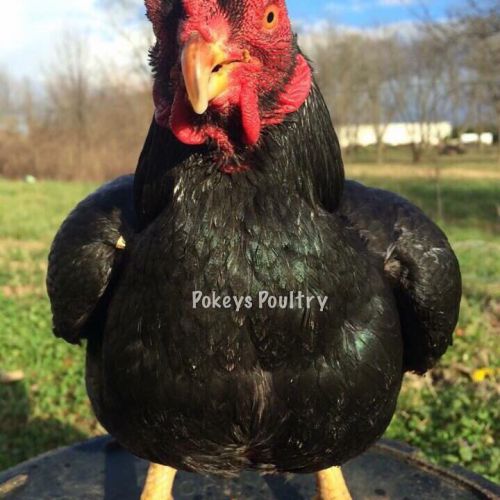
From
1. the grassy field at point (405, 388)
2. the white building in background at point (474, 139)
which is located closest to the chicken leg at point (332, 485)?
the grassy field at point (405, 388)

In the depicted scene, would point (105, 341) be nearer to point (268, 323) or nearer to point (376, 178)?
point (268, 323)

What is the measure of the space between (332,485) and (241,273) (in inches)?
46.9

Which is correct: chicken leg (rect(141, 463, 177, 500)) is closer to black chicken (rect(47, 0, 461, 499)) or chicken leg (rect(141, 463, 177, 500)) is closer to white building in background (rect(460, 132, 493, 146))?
black chicken (rect(47, 0, 461, 499))

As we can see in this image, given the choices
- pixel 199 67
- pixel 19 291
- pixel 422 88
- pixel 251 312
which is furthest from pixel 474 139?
pixel 199 67

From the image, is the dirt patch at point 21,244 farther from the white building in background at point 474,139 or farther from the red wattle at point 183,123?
the white building in background at point 474,139

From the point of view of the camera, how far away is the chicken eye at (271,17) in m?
1.35

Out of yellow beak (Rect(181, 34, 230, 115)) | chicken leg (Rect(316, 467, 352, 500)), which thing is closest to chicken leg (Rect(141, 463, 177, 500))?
chicken leg (Rect(316, 467, 352, 500))

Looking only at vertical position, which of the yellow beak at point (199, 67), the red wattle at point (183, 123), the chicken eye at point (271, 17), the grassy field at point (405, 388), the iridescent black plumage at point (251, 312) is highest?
the chicken eye at point (271, 17)

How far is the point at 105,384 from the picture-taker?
178 centimetres

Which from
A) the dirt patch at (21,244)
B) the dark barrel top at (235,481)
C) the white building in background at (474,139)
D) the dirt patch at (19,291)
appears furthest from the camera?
the white building in background at (474,139)

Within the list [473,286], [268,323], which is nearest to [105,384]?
[268,323]

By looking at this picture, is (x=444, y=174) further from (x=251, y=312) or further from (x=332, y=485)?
(x=251, y=312)

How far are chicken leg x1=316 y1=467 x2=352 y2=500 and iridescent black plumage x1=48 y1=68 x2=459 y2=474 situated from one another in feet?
1.50

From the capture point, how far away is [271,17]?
53.9 inches
